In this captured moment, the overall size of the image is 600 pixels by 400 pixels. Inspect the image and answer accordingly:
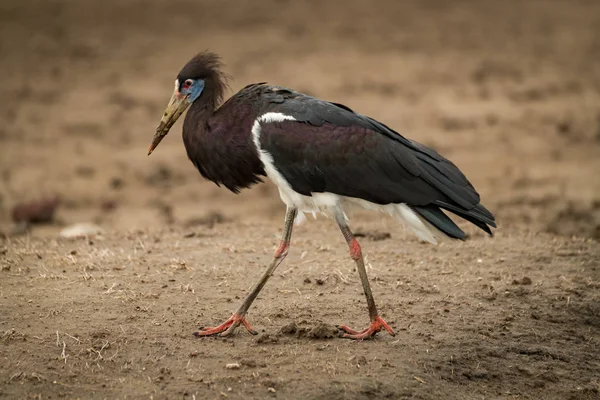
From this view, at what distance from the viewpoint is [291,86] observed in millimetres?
15844

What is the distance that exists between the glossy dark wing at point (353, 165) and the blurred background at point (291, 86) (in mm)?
3782

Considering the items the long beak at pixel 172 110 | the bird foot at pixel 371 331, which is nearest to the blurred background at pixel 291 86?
the long beak at pixel 172 110

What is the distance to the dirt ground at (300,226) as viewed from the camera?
18.3 ft

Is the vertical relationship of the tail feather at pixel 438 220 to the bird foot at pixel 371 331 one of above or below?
above

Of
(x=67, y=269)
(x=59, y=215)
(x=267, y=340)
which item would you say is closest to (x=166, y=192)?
(x=59, y=215)

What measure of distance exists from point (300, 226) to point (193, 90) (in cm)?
295

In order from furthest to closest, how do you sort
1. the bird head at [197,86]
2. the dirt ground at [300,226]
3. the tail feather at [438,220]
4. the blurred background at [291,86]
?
the blurred background at [291,86], the bird head at [197,86], the tail feather at [438,220], the dirt ground at [300,226]

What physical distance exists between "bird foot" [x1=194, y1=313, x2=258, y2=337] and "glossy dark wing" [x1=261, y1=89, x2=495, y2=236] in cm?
98

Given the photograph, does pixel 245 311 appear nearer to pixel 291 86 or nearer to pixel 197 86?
pixel 197 86

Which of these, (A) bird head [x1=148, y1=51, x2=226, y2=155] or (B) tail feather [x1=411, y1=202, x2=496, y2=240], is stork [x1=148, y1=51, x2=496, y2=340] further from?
(A) bird head [x1=148, y1=51, x2=226, y2=155]

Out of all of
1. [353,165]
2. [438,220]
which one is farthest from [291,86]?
[438,220]

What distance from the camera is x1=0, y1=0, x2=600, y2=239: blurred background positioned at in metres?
12.1

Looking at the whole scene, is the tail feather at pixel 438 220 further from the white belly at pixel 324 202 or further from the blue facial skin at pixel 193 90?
the blue facial skin at pixel 193 90

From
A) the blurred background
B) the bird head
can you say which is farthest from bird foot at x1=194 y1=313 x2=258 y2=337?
the blurred background
